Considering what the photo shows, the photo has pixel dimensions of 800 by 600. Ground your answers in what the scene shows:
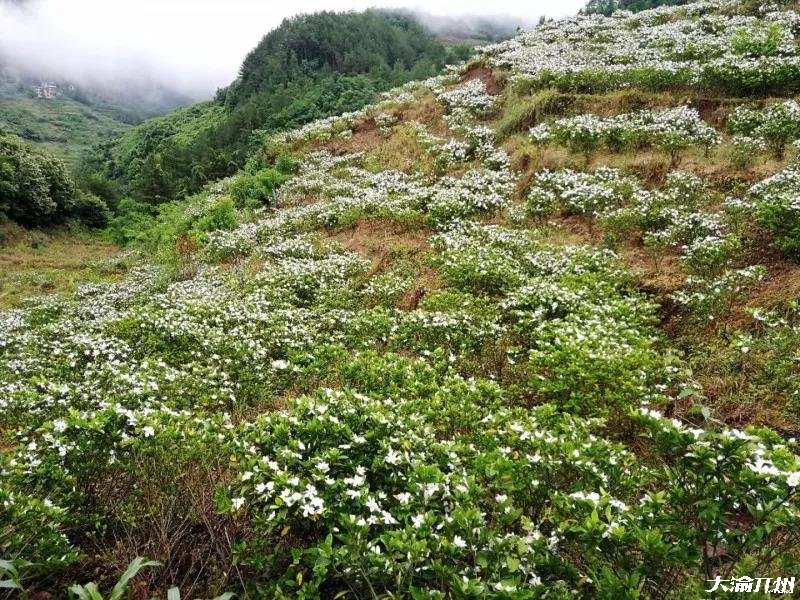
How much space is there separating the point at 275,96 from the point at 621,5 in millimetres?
42626

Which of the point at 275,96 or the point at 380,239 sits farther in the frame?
the point at 275,96

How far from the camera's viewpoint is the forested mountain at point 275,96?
43469 mm

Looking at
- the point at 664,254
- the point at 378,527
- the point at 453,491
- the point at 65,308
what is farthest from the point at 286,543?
the point at 65,308

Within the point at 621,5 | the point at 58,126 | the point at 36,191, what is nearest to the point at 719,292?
the point at 36,191

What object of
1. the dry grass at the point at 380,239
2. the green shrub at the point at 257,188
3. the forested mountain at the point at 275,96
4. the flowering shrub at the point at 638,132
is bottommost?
the dry grass at the point at 380,239

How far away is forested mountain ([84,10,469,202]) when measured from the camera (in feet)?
143

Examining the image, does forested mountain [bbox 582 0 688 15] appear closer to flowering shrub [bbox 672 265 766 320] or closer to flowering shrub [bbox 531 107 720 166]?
flowering shrub [bbox 531 107 720 166]

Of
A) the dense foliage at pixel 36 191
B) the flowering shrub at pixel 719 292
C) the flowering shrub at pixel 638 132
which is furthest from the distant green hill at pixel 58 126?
the flowering shrub at pixel 719 292

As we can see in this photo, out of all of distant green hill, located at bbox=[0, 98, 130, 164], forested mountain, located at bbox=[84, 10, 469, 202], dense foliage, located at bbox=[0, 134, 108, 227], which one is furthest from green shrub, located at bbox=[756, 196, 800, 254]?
distant green hill, located at bbox=[0, 98, 130, 164]

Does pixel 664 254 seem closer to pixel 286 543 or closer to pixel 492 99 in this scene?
pixel 286 543

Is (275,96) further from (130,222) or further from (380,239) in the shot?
(380,239)

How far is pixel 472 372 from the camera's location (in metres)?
7.70

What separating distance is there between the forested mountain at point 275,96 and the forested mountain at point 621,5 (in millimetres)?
19771

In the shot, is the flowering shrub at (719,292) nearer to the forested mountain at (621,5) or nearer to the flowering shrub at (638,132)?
the flowering shrub at (638,132)
